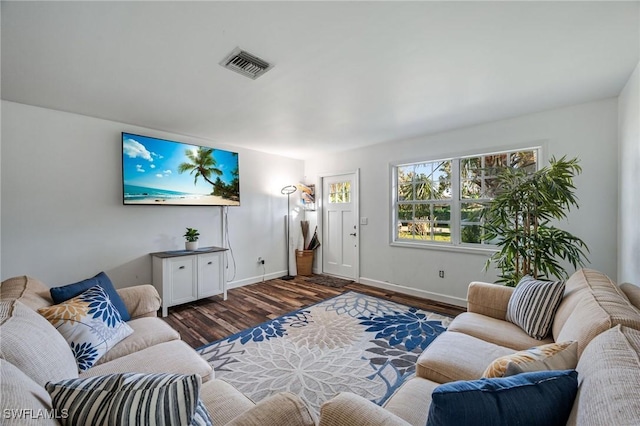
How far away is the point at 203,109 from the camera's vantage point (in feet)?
9.01

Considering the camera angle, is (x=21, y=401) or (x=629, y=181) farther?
(x=629, y=181)

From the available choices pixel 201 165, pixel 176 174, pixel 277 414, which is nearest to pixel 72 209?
pixel 176 174

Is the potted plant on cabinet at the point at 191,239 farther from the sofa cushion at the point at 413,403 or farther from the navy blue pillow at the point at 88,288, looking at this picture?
the sofa cushion at the point at 413,403

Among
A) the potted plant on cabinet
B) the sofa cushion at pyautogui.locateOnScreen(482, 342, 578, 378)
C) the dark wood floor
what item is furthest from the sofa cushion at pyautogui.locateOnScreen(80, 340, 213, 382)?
the potted plant on cabinet

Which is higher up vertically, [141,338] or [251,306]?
[141,338]

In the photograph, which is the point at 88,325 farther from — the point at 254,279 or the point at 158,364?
the point at 254,279

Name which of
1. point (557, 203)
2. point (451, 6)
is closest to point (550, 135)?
point (557, 203)

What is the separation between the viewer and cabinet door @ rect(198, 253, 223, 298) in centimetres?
342

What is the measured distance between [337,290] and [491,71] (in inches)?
129

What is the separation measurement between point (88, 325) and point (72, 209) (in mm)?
2101

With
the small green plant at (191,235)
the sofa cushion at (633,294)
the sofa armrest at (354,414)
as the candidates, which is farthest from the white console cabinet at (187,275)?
the sofa cushion at (633,294)

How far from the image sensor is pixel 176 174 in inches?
138

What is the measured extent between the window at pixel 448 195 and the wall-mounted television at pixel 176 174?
2658mm

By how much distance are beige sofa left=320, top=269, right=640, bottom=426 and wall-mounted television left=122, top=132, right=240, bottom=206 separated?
3.35 m
